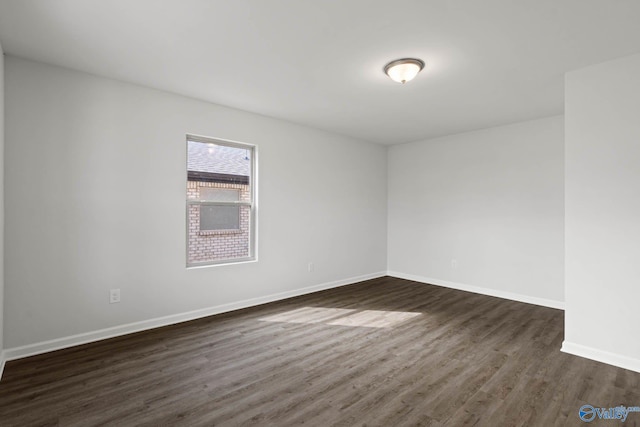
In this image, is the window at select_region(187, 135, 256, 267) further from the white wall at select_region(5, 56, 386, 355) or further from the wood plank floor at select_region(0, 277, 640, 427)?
the wood plank floor at select_region(0, 277, 640, 427)

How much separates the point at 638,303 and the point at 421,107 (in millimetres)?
2814

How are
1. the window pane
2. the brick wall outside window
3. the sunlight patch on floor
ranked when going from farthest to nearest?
1. the window pane
2. the brick wall outside window
3. the sunlight patch on floor

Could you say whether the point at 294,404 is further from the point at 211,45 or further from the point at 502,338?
the point at 211,45

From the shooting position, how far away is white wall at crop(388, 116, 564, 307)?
4234 mm

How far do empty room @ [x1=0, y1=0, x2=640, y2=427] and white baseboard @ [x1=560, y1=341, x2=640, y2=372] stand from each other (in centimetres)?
1

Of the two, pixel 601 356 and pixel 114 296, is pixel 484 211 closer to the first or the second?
pixel 601 356

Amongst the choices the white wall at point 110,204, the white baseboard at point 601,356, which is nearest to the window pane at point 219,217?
the white wall at point 110,204

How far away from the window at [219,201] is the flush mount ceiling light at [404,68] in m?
2.16

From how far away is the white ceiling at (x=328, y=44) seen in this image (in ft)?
6.70

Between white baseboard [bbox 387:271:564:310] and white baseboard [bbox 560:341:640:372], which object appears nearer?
white baseboard [bbox 560:341:640:372]

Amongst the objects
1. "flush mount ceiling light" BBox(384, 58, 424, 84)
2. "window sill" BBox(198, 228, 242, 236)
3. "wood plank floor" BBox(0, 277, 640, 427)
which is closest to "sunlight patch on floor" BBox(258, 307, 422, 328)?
"wood plank floor" BBox(0, 277, 640, 427)

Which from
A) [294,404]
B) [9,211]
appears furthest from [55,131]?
[294,404]

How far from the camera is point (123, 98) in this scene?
316 centimetres

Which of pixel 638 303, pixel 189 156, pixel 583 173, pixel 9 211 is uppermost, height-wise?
pixel 189 156
